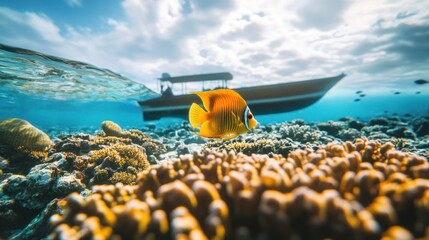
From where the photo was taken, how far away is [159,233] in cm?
123

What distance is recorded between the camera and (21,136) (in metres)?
6.04

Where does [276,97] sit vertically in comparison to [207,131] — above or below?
above

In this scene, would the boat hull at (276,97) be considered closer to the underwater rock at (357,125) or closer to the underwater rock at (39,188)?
the underwater rock at (357,125)

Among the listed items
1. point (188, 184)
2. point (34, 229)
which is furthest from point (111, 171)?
point (188, 184)

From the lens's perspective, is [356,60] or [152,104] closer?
[152,104]

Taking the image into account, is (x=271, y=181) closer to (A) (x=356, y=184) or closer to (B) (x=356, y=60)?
(A) (x=356, y=184)

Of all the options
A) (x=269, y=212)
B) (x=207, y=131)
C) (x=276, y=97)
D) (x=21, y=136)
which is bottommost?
(x=21, y=136)

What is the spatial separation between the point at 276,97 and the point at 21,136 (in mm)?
13721

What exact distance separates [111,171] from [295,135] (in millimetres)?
5939

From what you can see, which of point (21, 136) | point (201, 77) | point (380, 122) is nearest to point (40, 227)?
point (21, 136)

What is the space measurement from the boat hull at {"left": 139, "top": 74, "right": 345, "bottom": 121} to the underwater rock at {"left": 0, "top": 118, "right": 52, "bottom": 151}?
34.1 feet

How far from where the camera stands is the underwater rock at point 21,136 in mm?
5980

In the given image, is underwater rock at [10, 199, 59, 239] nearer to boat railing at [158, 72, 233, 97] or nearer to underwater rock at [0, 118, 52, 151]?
underwater rock at [0, 118, 52, 151]

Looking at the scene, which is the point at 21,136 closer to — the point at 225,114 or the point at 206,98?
the point at 206,98
